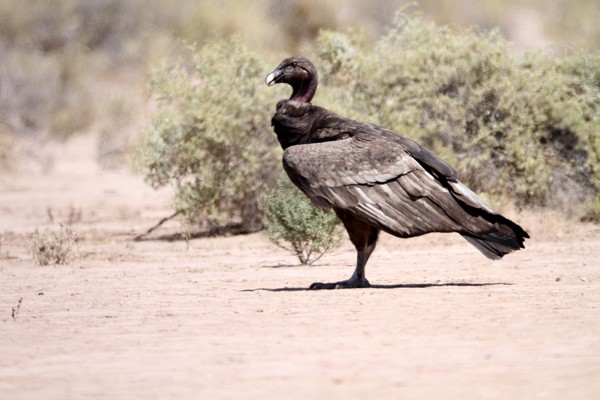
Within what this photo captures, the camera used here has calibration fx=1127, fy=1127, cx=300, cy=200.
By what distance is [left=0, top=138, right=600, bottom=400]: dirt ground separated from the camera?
5.86m

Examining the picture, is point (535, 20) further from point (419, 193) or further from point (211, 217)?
point (419, 193)

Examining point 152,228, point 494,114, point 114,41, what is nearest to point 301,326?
point 494,114

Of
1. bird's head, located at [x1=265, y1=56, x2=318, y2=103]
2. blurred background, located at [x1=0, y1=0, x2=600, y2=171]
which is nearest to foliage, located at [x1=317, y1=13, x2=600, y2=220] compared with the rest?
bird's head, located at [x1=265, y1=56, x2=318, y2=103]

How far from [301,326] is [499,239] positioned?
8.64ft

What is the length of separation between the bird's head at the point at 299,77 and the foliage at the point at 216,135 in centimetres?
595

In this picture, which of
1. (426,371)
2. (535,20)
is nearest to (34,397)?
(426,371)

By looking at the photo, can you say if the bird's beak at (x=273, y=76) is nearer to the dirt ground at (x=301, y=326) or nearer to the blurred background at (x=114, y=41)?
the dirt ground at (x=301, y=326)

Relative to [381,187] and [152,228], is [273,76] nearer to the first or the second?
[381,187]

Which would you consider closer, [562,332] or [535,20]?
[562,332]

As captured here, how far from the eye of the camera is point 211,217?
17453mm

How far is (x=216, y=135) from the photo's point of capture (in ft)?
56.1

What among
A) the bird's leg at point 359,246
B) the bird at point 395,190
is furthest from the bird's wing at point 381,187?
the bird's leg at point 359,246

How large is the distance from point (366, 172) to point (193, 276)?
3.10 m

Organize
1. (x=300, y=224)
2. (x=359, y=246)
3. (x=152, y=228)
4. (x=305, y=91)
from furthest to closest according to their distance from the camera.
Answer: (x=152, y=228) → (x=300, y=224) → (x=305, y=91) → (x=359, y=246)
